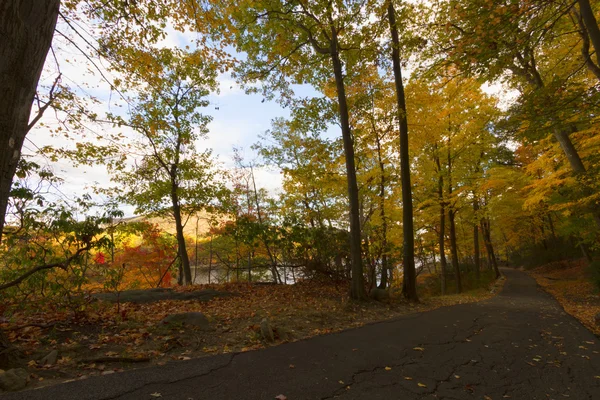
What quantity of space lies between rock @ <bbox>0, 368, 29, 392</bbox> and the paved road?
162mm

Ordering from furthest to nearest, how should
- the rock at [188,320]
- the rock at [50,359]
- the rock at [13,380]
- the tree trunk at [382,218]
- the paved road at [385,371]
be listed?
the tree trunk at [382,218] < the rock at [188,320] < the rock at [50,359] < the paved road at [385,371] < the rock at [13,380]

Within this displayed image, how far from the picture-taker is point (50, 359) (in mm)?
3363

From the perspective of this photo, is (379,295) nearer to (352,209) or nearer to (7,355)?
(352,209)

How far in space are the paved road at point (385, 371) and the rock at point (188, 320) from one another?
4.34ft

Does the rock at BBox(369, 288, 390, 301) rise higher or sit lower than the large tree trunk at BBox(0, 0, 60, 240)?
lower

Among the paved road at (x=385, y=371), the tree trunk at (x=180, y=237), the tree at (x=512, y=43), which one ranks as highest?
the tree at (x=512, y=43)

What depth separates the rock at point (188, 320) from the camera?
489 cm

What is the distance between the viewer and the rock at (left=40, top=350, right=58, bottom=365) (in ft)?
10.9

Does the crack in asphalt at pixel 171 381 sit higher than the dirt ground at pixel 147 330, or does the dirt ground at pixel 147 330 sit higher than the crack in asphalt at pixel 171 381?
the dirt ground at pixel 147 330

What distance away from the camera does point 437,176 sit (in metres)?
14.9

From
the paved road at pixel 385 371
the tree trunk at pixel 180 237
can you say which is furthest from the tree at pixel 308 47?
the tree trunk at pixel 180 237

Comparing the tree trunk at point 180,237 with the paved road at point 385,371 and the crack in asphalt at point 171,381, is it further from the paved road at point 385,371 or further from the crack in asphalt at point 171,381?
the crack in asphalt at point 171,381

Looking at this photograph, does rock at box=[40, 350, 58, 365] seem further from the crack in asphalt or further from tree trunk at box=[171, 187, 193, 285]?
tree trunk at box=[171, 187, 193, 285]

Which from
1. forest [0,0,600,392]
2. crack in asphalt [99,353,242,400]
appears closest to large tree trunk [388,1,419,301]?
forest [0,0,600,392]
